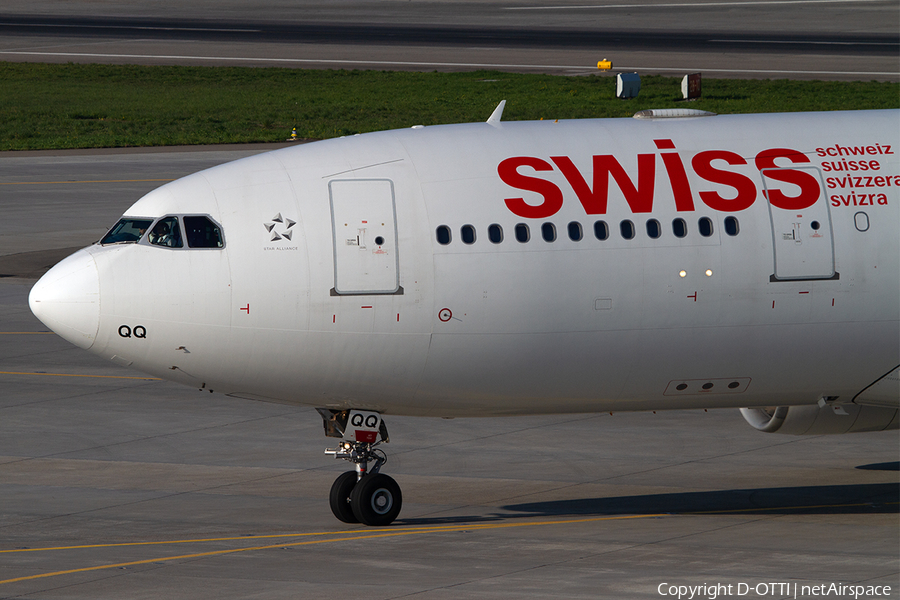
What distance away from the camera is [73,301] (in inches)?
736

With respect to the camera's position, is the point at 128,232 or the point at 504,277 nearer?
the point at 504,277

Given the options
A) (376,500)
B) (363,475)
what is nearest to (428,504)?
(376,500)

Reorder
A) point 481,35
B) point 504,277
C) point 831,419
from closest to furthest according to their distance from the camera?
point 504,277, point 831,419, point 481,35

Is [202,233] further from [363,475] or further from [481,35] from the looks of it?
[481,35]

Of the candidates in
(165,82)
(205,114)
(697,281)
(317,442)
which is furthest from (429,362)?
(165,82)

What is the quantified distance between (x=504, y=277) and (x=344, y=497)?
4064mm

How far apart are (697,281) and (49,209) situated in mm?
39062

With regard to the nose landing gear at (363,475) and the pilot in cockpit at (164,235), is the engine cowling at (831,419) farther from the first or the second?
the pilot in cockpit at (164,235)

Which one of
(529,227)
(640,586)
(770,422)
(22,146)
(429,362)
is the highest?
(22,146)

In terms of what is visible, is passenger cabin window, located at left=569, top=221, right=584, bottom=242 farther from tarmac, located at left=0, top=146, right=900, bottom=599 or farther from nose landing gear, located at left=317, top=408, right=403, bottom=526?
tarmac, located at left=0, top=146, right=900, bottom=599

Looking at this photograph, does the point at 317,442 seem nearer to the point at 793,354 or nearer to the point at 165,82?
the point at 793,354

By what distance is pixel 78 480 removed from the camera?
23703 mm

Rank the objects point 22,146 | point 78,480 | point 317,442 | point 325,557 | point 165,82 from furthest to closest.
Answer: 1. point 165,82
2. point 22,146
3. point 317,442
4. point 78,480
5. point 325,557

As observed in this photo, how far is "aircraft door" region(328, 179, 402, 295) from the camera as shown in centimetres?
1894
